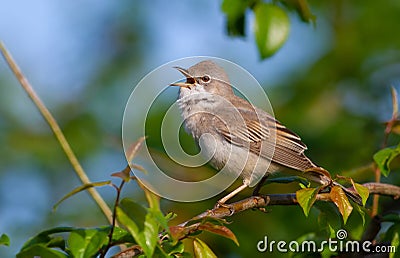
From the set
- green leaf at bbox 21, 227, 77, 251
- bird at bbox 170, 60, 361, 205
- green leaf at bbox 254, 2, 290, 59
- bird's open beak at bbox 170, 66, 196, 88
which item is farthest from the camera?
bird's open beak at bbox 170, 66, 196, 88

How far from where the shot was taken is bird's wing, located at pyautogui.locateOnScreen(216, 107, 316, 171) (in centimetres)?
426

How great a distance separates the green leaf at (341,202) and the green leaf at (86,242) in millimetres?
1008

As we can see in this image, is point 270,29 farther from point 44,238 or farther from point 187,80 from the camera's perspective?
point 44,238

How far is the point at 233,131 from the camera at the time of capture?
4.38 m

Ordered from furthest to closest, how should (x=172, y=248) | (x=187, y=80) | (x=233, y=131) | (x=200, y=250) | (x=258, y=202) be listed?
(x=187, y=80)
(x=233, y=131)
(x=258, y=202)
(x=200, y=250)
(x=172, y=248)

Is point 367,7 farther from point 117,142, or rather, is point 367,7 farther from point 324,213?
point 324,213

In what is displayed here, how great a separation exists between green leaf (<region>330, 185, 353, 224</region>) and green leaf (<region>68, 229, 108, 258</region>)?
101cm

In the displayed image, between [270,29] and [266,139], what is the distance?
0.86 metres

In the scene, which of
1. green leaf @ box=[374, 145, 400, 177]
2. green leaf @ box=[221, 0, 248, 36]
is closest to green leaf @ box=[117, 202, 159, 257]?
green leaf @ box=[374, 145, 400, 177]

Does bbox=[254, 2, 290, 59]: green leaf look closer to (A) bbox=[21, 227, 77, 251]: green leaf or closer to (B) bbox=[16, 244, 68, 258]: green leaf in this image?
(A) bbox=[21, 227, 77, 251]: green leaf

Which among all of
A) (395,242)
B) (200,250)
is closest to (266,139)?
(395,242)

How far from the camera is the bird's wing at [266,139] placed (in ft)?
14.0

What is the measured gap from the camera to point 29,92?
3.35m

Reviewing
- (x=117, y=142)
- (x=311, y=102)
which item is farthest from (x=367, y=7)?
(x=117, y=142)
